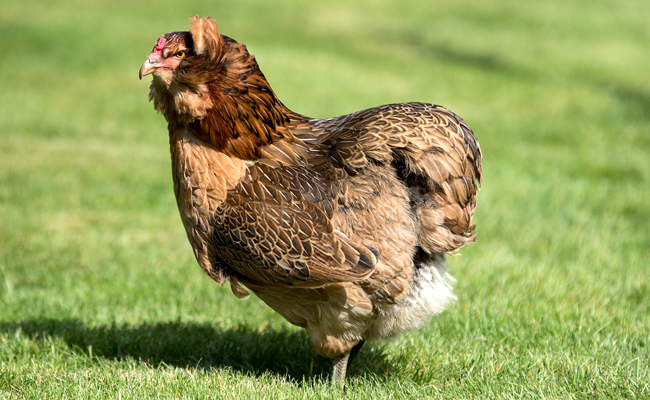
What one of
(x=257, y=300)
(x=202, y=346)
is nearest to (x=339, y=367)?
(x=202, y=346)

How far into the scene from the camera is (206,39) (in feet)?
11.8

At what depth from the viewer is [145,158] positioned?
371 inches

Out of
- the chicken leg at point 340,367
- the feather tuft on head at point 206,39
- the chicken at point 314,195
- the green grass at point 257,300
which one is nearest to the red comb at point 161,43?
the chicken at point 314,195

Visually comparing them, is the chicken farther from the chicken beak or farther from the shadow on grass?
the shadow on grass

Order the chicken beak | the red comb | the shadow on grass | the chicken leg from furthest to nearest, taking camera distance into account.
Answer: the shadow on grass → the chicken leg → the red comb → the chicken beak

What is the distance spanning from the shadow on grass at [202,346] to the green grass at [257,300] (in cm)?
2

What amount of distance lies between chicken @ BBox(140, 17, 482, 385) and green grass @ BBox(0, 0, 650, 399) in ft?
1.75

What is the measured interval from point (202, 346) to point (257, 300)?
1.11 metres

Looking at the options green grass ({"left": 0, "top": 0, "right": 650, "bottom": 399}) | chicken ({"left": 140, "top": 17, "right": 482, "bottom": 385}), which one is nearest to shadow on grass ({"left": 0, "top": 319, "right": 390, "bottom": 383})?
green grass ({"left": 0, "top": 0, "right": 650, "bottom": 399})

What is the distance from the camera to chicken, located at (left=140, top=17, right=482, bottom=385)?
360 centimetres

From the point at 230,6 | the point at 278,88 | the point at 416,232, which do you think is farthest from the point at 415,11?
the point at 416,232

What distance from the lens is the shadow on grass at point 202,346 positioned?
14.3 feet

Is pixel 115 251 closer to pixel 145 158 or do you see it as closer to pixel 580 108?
pixel 145 158

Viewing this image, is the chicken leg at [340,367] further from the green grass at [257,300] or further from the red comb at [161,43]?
the red comb at [161,43]
